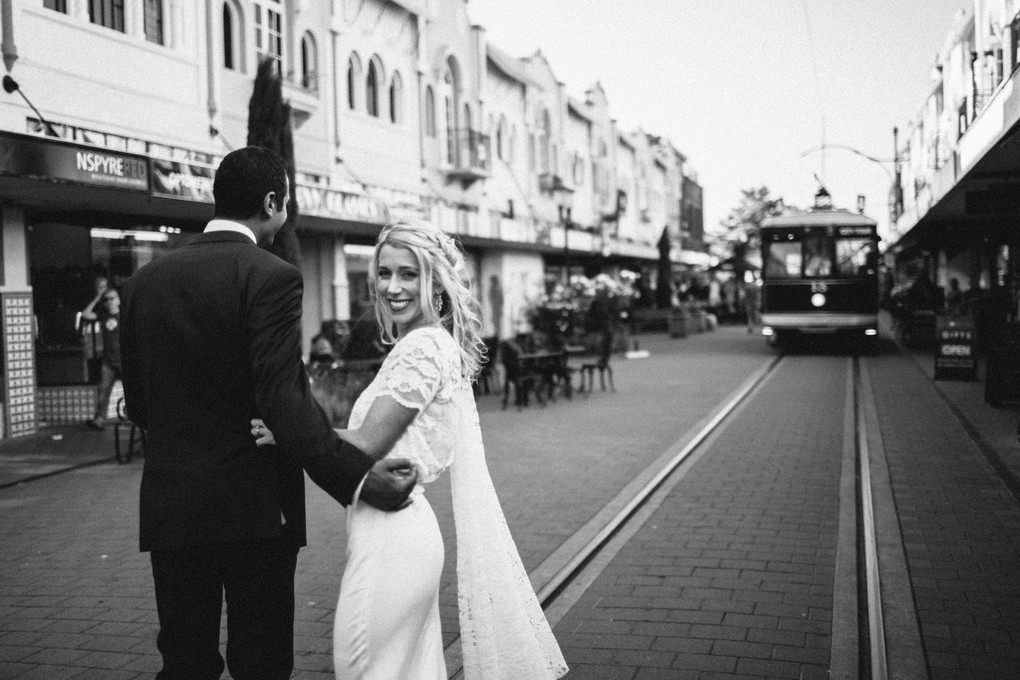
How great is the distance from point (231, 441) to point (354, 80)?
19.5 m

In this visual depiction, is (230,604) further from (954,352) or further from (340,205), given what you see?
(954,352)

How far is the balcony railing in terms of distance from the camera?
2559 cm

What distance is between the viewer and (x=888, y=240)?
4225cm

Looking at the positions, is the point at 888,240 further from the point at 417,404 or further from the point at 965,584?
the point at 417,404

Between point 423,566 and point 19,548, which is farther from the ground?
point 423,566

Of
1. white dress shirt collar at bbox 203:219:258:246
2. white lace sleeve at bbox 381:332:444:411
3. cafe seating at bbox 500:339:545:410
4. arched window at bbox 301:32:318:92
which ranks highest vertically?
arched window at bbox 301:32:318:92

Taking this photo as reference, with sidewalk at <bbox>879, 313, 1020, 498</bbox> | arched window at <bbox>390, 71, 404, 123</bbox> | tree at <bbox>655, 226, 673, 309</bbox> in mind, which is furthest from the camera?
tree at <bbox>655, 226, 673, 309</bbox>

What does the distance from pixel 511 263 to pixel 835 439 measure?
20120 millimetres

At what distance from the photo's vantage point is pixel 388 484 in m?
2.56

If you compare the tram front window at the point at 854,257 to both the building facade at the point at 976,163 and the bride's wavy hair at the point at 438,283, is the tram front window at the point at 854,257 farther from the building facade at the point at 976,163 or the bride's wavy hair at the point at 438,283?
the bride's wavy hair at the point at 438,283

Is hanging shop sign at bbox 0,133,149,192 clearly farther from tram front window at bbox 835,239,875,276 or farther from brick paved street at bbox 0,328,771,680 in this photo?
tram front window at bbox 835,239,875,276

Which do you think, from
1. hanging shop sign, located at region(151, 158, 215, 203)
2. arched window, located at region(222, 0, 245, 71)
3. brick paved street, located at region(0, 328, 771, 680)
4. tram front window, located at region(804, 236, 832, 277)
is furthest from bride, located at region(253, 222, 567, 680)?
tram front window, located at region(804, 236, 832, 277)

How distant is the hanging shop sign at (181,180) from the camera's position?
1175 cm

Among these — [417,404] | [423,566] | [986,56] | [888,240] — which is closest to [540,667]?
[423,566]
